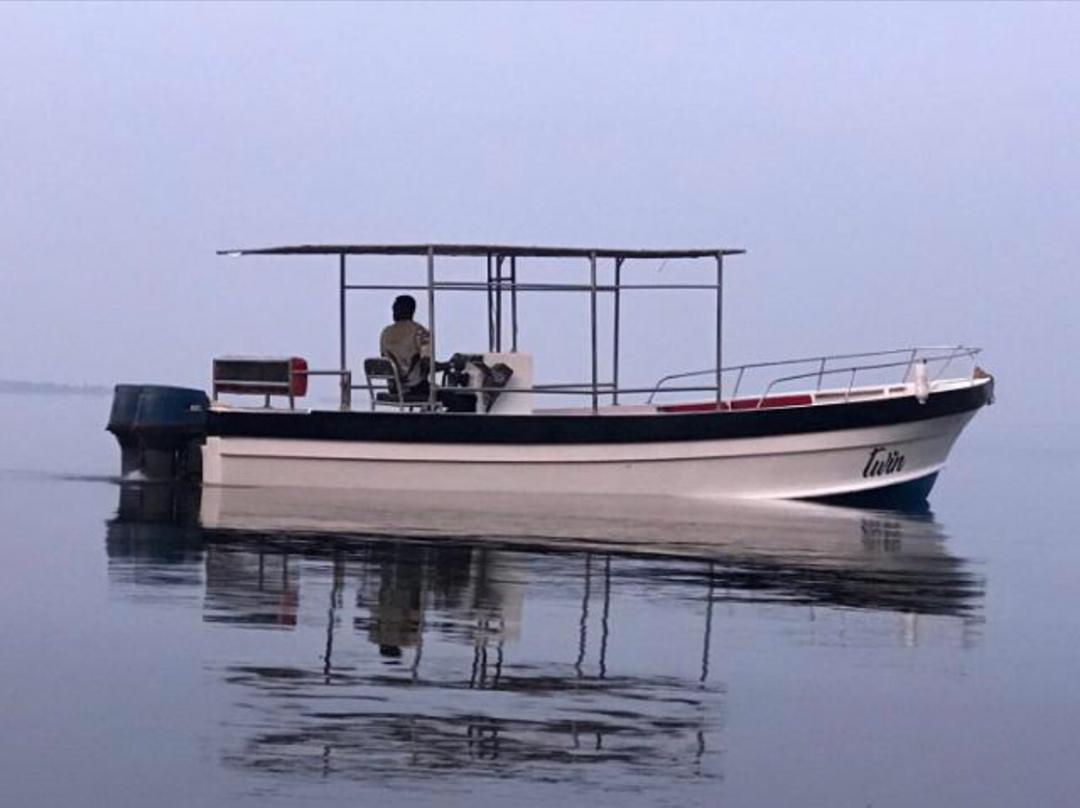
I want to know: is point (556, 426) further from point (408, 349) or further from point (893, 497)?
point (893, 497)

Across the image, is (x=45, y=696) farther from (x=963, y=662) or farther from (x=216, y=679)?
(x=963, y=662)

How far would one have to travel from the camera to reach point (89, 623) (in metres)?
11.6

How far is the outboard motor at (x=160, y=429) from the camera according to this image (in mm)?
22766

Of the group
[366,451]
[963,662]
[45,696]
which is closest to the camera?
[45,696]

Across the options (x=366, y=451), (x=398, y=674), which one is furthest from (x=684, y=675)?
(x=366, y=451)

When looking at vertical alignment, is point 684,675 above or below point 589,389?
below

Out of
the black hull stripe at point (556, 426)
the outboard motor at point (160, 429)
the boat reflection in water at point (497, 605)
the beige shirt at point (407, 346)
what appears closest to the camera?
the boat reflection in water at point (497, 605)

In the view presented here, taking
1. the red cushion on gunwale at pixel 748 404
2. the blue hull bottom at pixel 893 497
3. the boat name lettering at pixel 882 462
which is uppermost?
the red cushion on gunwale at pixel 748 404

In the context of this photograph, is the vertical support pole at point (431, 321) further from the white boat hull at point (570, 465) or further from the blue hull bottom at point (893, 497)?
the blue hull bottom at point (893, 497)

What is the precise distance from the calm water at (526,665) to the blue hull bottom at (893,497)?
3573 millimetres

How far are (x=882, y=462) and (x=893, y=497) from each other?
25.3 inches

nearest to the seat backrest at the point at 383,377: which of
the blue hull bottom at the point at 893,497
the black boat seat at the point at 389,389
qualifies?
the black boat seat at the point at 389,389

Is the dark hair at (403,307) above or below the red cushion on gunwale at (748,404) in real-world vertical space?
above

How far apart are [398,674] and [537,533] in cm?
800
